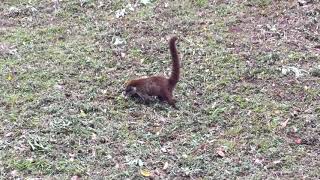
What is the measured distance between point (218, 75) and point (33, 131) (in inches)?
78.5

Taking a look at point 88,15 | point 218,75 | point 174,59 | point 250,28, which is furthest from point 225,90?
point 88,15

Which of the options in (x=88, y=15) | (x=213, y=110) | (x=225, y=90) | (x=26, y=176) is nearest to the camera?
(x=26, y=176)

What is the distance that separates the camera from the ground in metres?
4.24

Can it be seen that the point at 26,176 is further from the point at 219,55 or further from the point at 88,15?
the point at 88,15

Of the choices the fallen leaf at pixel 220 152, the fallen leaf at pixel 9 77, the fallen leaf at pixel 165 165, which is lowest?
the fallen leaf at pixel 220 152

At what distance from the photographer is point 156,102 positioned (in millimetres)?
5098

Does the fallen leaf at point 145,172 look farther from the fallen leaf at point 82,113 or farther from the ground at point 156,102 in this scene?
the fallen leaf at point 82,113

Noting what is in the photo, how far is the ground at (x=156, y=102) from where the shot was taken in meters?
4.24

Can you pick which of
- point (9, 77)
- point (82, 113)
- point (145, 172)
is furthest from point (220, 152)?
point (9, 77)

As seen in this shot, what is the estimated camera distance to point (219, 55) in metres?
6.02

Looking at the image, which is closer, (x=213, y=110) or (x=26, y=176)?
(x=26, y=176)

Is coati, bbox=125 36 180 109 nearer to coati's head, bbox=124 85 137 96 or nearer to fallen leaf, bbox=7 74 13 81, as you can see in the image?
coati's head, bbox=124 85 137 96

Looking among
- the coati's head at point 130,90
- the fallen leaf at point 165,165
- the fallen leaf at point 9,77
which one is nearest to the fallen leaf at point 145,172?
the fallen leaf at point 165,165

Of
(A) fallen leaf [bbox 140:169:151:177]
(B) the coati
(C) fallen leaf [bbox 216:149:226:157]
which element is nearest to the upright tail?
(B) the coati
